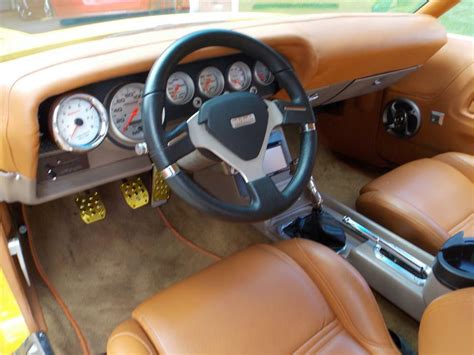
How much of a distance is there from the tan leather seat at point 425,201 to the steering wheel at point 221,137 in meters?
0.55

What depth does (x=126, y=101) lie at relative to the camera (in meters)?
1.01

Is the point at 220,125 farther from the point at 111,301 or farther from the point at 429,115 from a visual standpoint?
the point at 429,115

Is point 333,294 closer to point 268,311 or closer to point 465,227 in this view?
point 268,311

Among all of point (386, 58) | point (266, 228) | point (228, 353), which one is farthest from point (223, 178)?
point (386, 58)

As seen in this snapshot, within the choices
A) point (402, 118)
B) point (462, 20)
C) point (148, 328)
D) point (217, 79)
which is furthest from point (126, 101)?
point (462, 20)

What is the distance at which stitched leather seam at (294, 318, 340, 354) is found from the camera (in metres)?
0.88

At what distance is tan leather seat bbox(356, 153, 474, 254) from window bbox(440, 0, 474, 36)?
28.6 inches

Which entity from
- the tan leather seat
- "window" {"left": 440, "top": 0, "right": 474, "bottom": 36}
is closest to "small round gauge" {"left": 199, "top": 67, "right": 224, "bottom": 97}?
the tan leather seat

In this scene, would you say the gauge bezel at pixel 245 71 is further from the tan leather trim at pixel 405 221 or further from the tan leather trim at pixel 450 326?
the tan leather trim at pixel 450 326

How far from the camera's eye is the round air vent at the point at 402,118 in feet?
6.12

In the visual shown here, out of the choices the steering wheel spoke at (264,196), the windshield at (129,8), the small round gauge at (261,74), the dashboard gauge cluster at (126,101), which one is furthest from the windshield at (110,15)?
the steering wheel spoke at (264,196)

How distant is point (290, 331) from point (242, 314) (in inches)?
4.1

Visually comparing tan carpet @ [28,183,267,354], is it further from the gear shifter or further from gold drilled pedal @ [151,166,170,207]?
the gear shifter

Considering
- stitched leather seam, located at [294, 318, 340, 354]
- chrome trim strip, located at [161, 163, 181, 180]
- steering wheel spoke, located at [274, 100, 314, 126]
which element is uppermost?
steering wheel spoke, located at [274, 100, 314, 126]
